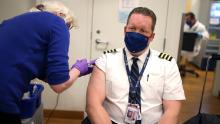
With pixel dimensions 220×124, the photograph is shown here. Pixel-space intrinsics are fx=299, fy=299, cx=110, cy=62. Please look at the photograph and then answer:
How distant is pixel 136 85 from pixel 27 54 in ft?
2.56

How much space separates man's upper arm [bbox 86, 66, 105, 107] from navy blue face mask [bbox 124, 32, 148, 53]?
0.88ft

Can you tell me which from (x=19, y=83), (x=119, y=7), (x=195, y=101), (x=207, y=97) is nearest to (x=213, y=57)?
(x=119, y=7)

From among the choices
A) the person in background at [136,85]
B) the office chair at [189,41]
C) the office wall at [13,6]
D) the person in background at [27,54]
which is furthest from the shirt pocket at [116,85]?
the office chair at [189,41]

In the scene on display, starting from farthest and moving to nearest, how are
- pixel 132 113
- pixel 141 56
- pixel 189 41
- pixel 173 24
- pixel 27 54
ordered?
1. pixel 189 41
2. pixel 173 24
3. pixel 141 56
4. pixel 132 113
5. pixel 27 54

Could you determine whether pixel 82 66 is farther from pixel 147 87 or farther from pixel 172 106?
pixel 172 106

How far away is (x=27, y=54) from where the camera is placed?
4.57 feet

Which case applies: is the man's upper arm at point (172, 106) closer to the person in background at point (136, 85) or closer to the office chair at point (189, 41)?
the person in background at point (136, 85)

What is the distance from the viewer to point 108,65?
6.56 feet

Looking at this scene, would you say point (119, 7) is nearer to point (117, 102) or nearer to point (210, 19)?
point (117, 102)

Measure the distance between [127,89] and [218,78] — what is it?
3550mm

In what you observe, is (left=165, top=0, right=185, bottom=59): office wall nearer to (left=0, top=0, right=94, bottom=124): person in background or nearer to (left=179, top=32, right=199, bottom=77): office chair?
(left=0, top=0, right=94, bottom=124): person in background

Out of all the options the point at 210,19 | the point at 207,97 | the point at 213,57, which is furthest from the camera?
the point at 210,19

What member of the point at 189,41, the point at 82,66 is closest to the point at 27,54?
the point at 82,66

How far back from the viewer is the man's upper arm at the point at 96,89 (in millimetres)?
1918
